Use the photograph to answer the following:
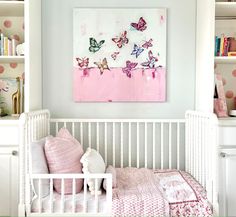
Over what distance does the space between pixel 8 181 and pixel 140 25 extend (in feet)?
4.93

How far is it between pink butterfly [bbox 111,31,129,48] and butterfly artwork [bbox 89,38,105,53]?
10 cm

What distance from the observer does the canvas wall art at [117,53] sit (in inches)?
107

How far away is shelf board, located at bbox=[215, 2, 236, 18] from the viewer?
2396 millimetres

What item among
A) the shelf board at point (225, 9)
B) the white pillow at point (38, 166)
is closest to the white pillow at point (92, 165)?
the white pillow at point (38, 166)

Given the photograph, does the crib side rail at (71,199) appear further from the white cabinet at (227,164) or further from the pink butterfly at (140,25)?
the pink butterfly at (140,25)

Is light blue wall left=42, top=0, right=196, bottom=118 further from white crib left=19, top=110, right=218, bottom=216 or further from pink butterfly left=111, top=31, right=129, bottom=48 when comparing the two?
pink butterfly left=111, top=31, right=129, bottom=48

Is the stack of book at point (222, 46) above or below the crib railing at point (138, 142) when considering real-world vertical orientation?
above

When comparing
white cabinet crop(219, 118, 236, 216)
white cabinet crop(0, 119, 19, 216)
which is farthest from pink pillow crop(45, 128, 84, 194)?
white cabinet crop(219, 118, 236, 216)

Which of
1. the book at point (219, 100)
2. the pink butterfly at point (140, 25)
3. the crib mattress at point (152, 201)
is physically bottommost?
the crib mattress at point (152, 201)

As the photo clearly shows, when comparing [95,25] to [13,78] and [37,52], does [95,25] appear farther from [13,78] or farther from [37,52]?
[13,78]

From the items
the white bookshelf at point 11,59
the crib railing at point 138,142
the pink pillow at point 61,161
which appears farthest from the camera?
the crib railing at point 138,142

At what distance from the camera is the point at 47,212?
76.5 inches

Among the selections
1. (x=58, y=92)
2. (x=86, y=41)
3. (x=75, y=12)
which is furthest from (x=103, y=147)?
(x=75, y=12)

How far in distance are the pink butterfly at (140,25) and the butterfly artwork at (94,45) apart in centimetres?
28
